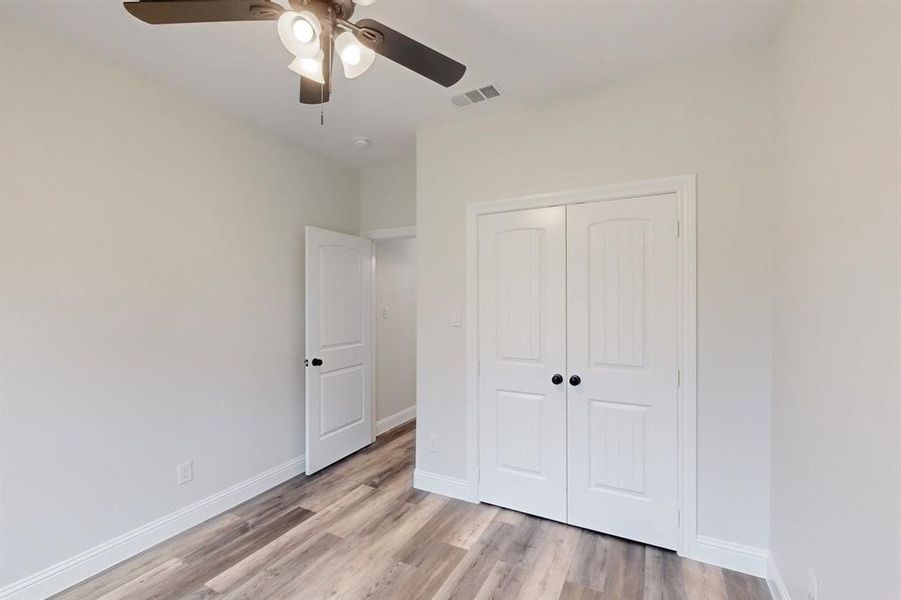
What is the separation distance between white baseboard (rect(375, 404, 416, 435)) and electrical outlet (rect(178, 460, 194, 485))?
1867mm

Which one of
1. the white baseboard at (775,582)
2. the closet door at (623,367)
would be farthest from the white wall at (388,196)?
the white baseboard at (775,582)

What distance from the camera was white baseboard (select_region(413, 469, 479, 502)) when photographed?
9.25 ft

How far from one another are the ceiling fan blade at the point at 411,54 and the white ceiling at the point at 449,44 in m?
0.44

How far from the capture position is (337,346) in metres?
3.50

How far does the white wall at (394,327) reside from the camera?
4305 mm

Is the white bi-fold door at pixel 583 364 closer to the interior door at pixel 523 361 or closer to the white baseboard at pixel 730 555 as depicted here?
the interior door at pixel 523 361

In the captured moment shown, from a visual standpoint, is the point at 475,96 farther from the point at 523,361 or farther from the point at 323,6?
the point at 523,361

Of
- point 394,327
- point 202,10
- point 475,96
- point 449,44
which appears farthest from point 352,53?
point 394,327

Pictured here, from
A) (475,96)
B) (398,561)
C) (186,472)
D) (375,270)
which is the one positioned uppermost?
(475,96)

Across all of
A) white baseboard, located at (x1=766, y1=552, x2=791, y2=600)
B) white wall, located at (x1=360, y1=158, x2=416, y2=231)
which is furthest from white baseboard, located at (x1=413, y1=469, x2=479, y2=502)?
white wall, located at (x1=360, y1=158, x2=416, y2=231)

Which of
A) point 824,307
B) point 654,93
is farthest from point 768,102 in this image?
point 824,307

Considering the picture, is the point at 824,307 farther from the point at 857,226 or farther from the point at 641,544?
the point at 641,544

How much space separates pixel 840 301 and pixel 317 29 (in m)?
1.84

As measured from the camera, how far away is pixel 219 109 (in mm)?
2699
